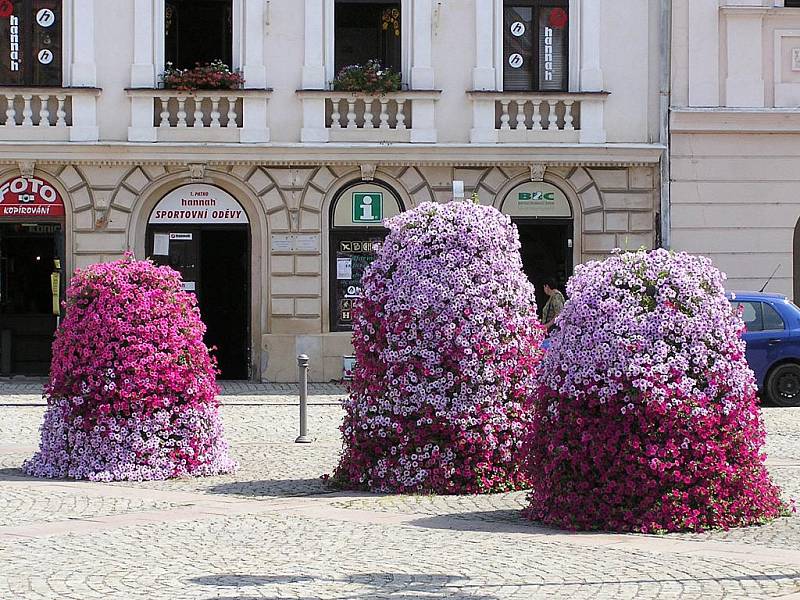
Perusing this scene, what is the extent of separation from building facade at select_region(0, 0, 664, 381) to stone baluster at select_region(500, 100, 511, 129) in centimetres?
4

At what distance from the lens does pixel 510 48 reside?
1054 inches

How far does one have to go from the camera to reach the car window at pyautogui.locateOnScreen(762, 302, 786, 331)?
22.6m

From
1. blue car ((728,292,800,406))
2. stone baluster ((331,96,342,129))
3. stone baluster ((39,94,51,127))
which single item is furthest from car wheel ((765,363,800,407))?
stone baluster ((39,94,51,127))

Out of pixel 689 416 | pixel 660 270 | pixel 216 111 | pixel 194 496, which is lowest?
pixel 194 496

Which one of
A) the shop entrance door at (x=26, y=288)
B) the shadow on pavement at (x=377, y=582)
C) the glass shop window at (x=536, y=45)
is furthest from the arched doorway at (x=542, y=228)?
the shadow on pavement at (x=377, y=582)

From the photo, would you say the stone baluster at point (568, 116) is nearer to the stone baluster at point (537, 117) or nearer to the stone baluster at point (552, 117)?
the stone baluster at point (552, 117)

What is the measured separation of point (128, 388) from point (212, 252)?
13059 millimetres

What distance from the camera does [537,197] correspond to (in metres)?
26.8

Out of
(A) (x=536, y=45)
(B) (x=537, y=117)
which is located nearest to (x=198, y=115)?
(B) (x=537, y=117)

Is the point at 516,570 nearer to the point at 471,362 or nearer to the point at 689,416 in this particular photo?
the point at 689,416

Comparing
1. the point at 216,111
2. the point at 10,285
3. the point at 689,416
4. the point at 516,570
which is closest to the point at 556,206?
the point at 216,111

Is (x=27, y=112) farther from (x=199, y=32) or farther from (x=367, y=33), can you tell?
(x=367, y=33)

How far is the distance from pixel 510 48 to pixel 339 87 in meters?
3.07

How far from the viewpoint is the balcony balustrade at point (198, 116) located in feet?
85.1
